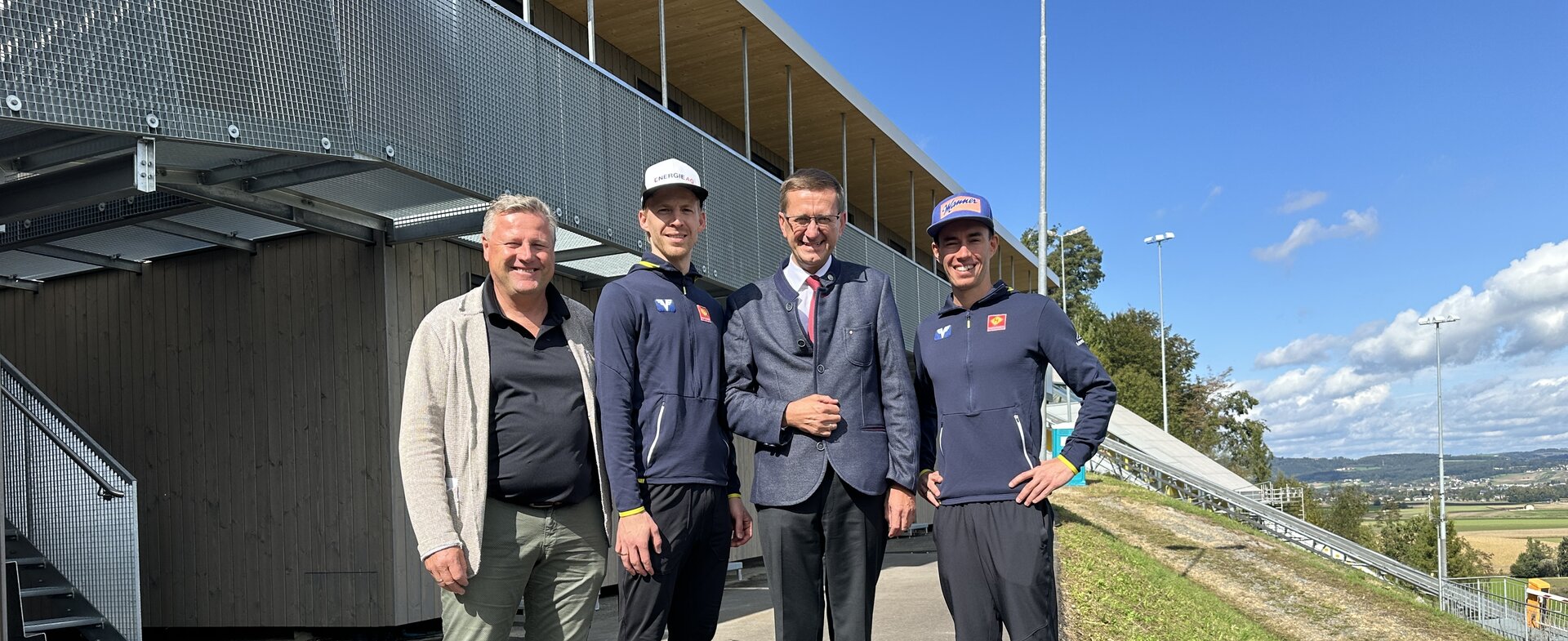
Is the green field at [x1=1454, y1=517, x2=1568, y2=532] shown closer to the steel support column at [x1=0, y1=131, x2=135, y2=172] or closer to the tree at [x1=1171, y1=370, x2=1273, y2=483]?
the tree at [x1=1171, y1=370, x2=1273, y2=483]

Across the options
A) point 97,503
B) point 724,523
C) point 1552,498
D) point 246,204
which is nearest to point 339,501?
point 97,503

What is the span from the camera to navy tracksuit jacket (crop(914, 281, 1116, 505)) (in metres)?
4.12

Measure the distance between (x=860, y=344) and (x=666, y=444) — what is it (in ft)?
2.39

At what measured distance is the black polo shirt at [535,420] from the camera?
3.73 metres

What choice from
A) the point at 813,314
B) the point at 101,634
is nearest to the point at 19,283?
the point at 101,634

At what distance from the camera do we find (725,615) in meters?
10.5

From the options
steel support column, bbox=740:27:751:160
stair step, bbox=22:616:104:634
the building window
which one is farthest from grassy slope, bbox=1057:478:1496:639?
the building window

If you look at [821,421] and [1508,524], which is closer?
[821,421]

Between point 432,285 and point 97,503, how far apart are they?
3.01m

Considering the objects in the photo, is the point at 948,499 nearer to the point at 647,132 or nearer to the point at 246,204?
the point at 246,204

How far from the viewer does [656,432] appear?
12.5 feet

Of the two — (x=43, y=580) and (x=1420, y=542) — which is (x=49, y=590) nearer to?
(x=43, y=580)

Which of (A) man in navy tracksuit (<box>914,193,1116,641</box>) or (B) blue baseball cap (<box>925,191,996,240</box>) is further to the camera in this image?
(B) blue baseball cap (<box>925,191,996,240</box>)

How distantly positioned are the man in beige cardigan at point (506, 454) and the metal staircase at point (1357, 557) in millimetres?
21894
